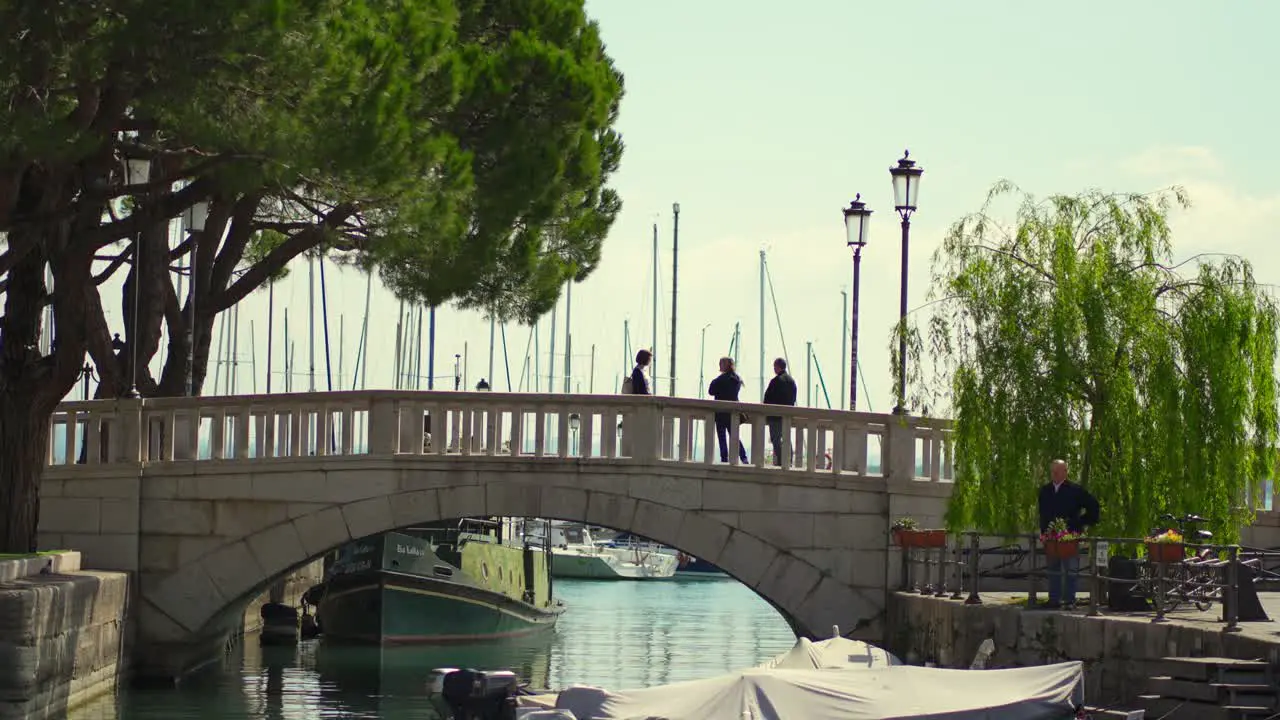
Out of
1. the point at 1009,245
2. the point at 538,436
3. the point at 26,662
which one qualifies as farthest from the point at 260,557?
the point at 1009,245

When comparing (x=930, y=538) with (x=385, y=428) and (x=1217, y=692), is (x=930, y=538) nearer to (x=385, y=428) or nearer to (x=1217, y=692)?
(x=385, y=428)

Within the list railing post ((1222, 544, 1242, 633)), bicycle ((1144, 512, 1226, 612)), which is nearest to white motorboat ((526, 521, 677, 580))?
bicycle ((1144, 512, 1226, 612))

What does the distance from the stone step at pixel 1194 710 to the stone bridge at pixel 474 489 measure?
7.11 meters

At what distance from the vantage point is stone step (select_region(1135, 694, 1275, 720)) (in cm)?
1340

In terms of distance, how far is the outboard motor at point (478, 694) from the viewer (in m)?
16.4

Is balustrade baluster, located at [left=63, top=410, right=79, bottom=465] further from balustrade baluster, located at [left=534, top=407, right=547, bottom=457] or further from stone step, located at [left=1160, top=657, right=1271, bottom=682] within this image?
stone step, located at [left=1160, top=657, right=1271, bottom=682]

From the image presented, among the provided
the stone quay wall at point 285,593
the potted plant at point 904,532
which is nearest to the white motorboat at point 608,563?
the stone quay wall at point 285,593

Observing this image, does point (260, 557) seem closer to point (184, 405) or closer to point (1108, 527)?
point (184, 405)

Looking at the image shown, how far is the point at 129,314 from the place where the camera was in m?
24.1

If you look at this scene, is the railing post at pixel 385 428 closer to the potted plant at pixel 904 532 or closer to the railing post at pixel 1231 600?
the potted plant at pixel 904 532

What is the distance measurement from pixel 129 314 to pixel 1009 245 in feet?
34.9

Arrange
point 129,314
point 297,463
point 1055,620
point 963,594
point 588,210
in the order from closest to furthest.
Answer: point 1055,620 < point 963,594 < point 297,463 < point 129,314 < point 588,210

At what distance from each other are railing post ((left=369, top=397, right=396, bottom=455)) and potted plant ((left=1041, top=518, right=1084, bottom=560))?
7.41 metres

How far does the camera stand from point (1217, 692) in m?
13.8
